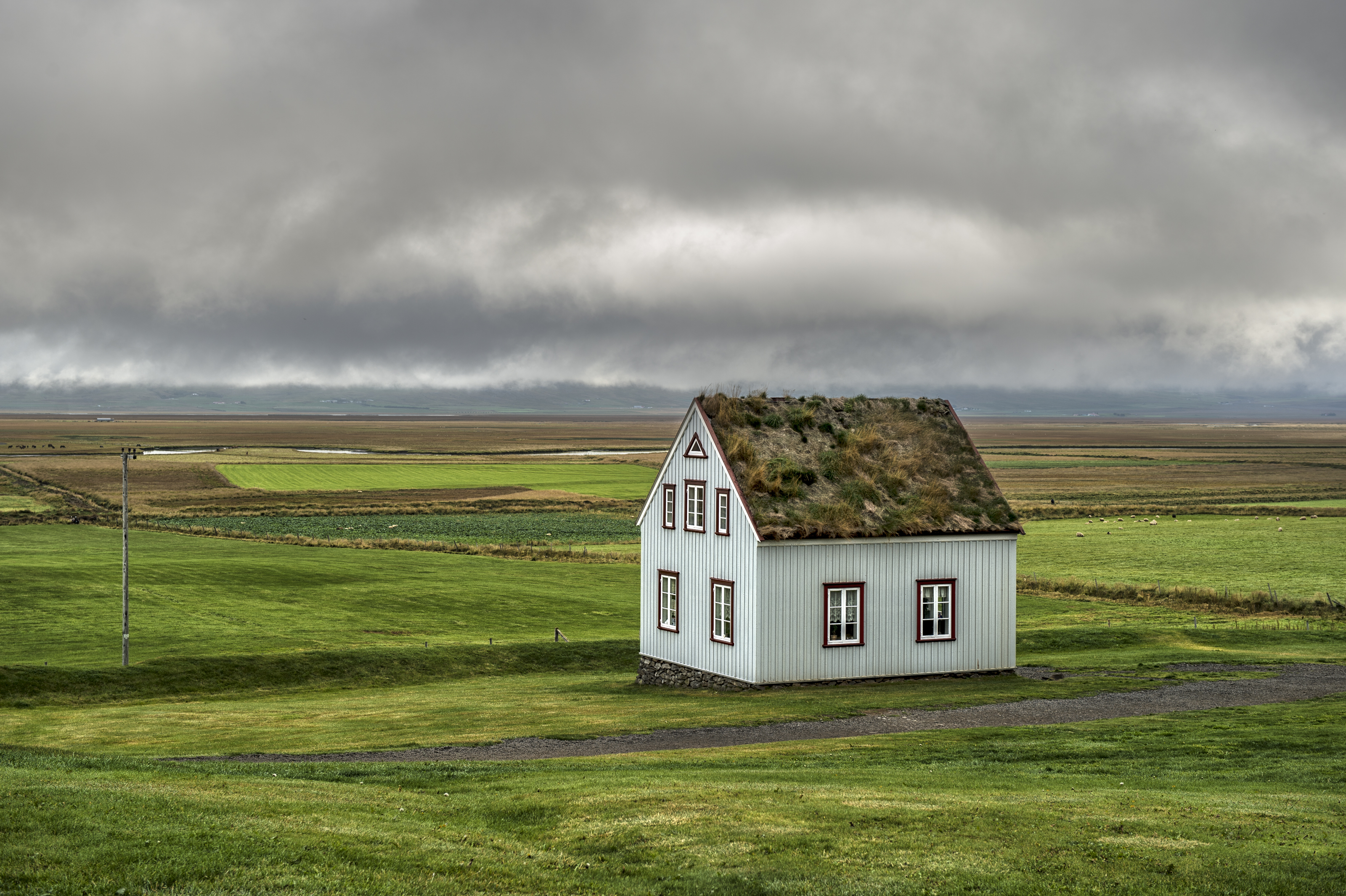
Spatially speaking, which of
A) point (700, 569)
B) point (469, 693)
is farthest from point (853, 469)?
point (469, 693)

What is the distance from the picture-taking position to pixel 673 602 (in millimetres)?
39688

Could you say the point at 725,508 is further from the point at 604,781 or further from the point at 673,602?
the point at 604,781

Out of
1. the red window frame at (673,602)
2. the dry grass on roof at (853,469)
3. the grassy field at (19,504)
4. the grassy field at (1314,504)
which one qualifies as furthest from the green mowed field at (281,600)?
the grassy field at (1314,504)

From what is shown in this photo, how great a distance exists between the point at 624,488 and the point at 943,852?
14076cm

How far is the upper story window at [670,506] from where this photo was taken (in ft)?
131

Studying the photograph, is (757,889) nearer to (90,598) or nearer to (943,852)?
(943,852)

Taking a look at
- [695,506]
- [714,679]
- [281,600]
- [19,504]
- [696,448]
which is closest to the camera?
[714,679]

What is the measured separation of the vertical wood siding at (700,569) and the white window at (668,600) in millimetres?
185

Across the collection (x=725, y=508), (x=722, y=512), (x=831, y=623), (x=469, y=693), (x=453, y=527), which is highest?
(x=725, y=508)

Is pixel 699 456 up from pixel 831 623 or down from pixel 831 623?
up

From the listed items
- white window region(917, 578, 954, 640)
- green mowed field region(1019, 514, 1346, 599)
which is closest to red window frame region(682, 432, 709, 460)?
white window region(917, 578, 954, 640)

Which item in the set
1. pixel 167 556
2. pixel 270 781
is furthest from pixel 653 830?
pixel 167 556

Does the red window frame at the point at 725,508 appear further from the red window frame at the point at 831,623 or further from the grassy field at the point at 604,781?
the grassy field at the point at 604,781

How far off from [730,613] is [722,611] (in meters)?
0.44
